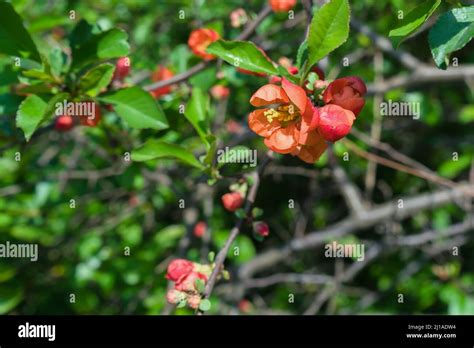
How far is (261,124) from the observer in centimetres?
110

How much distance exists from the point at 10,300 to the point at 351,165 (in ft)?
5.47

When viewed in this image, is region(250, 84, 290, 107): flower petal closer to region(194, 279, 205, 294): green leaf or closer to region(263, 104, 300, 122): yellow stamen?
region(263, 104, 300, 122): yellow stamen

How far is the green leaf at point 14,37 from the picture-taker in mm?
1270

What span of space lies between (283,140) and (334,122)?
119mm

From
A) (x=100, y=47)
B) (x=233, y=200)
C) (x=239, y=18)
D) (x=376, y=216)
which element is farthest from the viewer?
(x=376, y=216)

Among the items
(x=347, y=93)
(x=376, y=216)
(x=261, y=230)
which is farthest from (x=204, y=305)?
(x=376, y=216)

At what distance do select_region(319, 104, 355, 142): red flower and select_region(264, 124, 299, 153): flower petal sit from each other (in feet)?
0.23

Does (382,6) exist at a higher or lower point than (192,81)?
higher

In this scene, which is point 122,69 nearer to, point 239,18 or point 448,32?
point 239,18

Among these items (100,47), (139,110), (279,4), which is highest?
(279,4)
